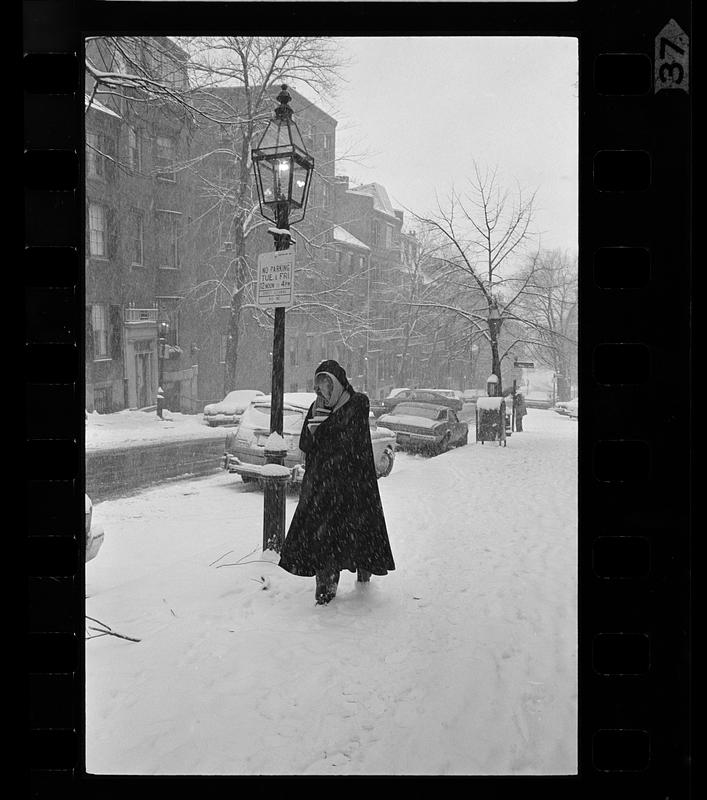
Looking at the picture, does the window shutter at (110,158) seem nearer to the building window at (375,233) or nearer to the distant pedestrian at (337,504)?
the building window at (375,233)

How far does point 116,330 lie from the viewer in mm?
2846

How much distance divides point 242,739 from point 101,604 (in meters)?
0.89

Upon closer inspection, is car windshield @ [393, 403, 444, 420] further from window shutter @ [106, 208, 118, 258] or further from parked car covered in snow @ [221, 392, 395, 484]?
window shutter @ [106, 208, 118, 258]

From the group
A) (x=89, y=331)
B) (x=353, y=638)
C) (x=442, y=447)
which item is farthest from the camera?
(x=442, y=447)

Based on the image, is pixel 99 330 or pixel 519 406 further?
pixel 519 406

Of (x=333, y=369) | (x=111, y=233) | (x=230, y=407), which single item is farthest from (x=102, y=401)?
(x=333, y=369)

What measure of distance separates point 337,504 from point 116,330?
1579 millimetres

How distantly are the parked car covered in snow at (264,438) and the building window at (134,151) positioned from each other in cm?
124

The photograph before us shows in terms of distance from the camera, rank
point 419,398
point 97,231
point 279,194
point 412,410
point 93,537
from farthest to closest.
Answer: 1. point 412,410
2. point 279,194
3. point 419,398
4. point 93,537
5. point 97,231

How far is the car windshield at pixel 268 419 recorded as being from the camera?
11.4 ft

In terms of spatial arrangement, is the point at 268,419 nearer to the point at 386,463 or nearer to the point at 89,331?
the point at 386,463

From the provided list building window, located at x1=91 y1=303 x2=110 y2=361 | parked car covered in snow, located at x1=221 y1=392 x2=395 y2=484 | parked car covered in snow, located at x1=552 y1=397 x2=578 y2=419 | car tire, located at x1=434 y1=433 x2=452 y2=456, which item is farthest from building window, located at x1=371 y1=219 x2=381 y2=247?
car tire, located at x1=434 y1=433 x2=452 y2=456

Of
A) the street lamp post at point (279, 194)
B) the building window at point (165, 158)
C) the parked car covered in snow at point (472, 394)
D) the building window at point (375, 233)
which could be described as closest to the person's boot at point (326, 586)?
the street lamp post at point (279, 194)
